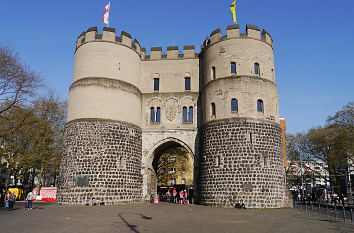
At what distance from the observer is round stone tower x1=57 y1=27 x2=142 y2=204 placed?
74.4 feet

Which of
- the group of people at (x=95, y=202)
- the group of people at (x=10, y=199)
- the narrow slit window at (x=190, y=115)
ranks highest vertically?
the narrow slit window at (x=190, y=115)

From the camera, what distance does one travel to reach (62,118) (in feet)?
118

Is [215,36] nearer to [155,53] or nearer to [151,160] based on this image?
[155,53]

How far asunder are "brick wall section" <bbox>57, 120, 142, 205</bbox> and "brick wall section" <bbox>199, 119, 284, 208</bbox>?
6.24 meters

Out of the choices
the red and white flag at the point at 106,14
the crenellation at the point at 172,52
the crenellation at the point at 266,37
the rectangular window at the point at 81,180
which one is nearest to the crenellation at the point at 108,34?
the red and white flag at the point at 106,14

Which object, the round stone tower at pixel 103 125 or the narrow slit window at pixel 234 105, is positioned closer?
the round stone tower at pixel 103 125

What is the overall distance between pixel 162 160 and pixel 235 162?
20174 mm

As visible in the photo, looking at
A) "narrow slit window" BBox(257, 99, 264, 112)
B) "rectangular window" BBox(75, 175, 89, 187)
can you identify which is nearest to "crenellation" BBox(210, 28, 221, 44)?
"narrow slit window" BBox(257, 99, 264, 112)

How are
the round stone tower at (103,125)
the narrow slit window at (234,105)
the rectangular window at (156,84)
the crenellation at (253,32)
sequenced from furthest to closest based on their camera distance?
the rectangular window at (156,84) < the crenellation at (253,32) < the narrow slit window at (234,105) < the round stone tower at (103,125)

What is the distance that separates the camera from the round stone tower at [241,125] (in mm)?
21781

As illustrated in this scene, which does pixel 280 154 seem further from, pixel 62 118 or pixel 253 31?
pixel 62 118

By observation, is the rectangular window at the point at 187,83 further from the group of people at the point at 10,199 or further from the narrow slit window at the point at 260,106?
the group of people at the point at 10,199

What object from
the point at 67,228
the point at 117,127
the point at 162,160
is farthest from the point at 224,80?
the point at 162,160

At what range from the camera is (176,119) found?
27125mm
